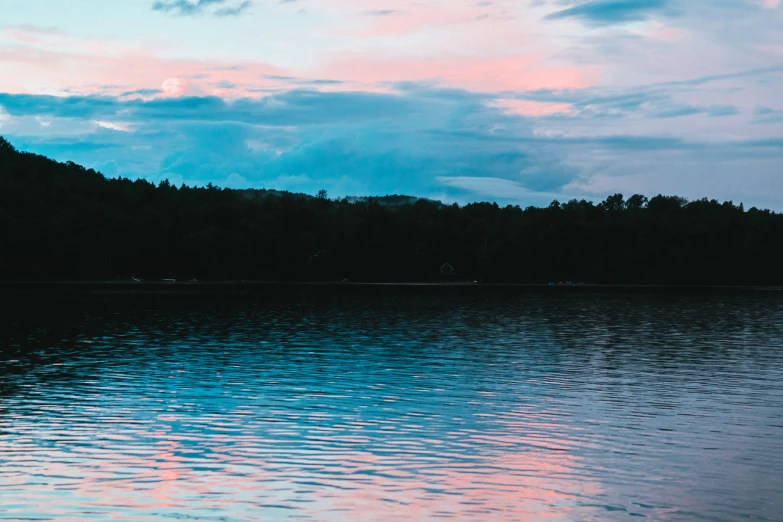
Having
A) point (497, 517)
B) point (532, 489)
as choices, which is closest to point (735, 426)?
point (532, 489)

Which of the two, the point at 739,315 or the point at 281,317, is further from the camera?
the point at 739,315

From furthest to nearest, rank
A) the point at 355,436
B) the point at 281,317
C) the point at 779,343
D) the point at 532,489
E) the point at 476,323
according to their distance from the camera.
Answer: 1. the point at 281,317
2. the point at 476,323
3. the point at 779,343
4. the point at 355,436
5. the point at 532,489

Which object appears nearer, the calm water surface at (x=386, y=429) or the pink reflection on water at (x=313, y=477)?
the pink reflection on water at (x=313, y=477)

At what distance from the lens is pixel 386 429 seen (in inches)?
1226

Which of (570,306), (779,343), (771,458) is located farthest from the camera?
(570,306)

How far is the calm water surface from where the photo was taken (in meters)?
21.9

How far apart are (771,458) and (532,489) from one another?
8375mm

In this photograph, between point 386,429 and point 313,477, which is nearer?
point 313,477

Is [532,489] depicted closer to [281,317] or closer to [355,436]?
[355,436]

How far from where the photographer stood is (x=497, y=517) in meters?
20.7

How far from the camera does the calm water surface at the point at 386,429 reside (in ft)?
71.7

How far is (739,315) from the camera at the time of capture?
109875 millimetres

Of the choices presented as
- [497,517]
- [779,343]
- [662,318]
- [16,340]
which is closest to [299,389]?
[497,517]

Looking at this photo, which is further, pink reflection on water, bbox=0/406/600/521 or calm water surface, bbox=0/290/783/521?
calm water surface, bbox=0/290/783/521
